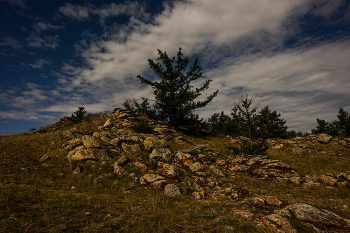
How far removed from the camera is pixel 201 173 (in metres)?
8.93

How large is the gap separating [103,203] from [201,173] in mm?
5386

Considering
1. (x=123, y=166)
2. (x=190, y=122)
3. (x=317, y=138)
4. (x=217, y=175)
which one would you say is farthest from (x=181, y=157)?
(x=317, y=138)

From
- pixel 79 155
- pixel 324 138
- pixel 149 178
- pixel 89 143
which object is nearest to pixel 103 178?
pixel 149 178

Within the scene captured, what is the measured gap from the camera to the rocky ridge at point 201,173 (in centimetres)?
442

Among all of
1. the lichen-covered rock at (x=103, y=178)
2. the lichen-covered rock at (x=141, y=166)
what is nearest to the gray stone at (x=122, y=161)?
the lichen-covered rock at (x=141, y=166)

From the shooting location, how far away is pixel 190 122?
20.0m

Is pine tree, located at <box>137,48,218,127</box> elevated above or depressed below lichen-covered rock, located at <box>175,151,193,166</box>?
above

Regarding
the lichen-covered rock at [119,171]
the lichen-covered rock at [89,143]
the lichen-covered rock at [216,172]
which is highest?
the lichen-covered rock at [89,143]

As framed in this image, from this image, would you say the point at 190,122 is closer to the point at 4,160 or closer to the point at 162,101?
the point at 162,101

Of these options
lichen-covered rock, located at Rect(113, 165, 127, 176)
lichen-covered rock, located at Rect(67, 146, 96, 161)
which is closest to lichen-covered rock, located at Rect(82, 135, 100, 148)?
lichen-covered rock, located at Rect(67, 146, 96, 161)

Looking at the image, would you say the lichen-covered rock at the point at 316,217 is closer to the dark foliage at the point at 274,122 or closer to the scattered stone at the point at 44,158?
the scattered stone at the point at 44,158

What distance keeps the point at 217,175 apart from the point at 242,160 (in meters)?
3.06

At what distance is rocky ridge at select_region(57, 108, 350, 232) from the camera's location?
4418 mm

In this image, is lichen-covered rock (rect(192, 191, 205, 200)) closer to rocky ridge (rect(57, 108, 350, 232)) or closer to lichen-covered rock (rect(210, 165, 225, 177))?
rocky ridge (rect(57, 108, 350, 232))
